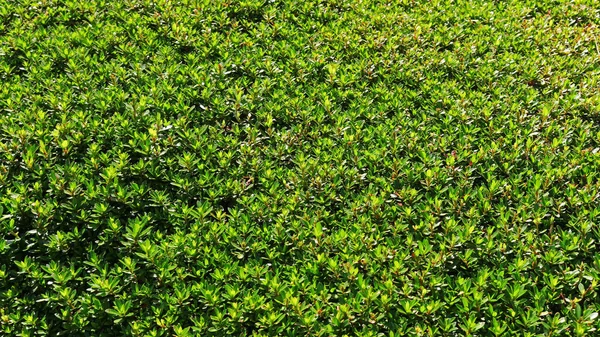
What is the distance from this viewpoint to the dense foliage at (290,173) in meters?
3.28

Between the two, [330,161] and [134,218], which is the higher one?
[330,161]

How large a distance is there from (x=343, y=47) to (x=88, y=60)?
2159mm

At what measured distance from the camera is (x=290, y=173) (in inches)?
157

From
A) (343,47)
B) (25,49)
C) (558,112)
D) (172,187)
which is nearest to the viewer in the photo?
(172,187)

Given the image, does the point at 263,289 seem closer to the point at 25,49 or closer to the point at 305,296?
the point at 305,296

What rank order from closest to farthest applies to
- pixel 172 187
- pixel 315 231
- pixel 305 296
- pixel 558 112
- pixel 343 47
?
pixel 305 296 < pixel 315 231 < pixel 172 187 < pixel 558 112 < pixel 343 47

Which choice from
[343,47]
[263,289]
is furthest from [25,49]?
[263,289]

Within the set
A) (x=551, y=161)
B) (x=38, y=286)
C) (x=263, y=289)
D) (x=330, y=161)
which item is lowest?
(x=38, y=286)

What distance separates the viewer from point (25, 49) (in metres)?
4.88

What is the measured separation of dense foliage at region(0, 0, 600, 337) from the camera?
3281mm

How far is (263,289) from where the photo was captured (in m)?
3.36

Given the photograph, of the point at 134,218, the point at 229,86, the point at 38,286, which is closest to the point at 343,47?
the point at 229,86

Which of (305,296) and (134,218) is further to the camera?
(134,218)

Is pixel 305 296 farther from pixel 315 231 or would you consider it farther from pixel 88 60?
pixel 88 60
